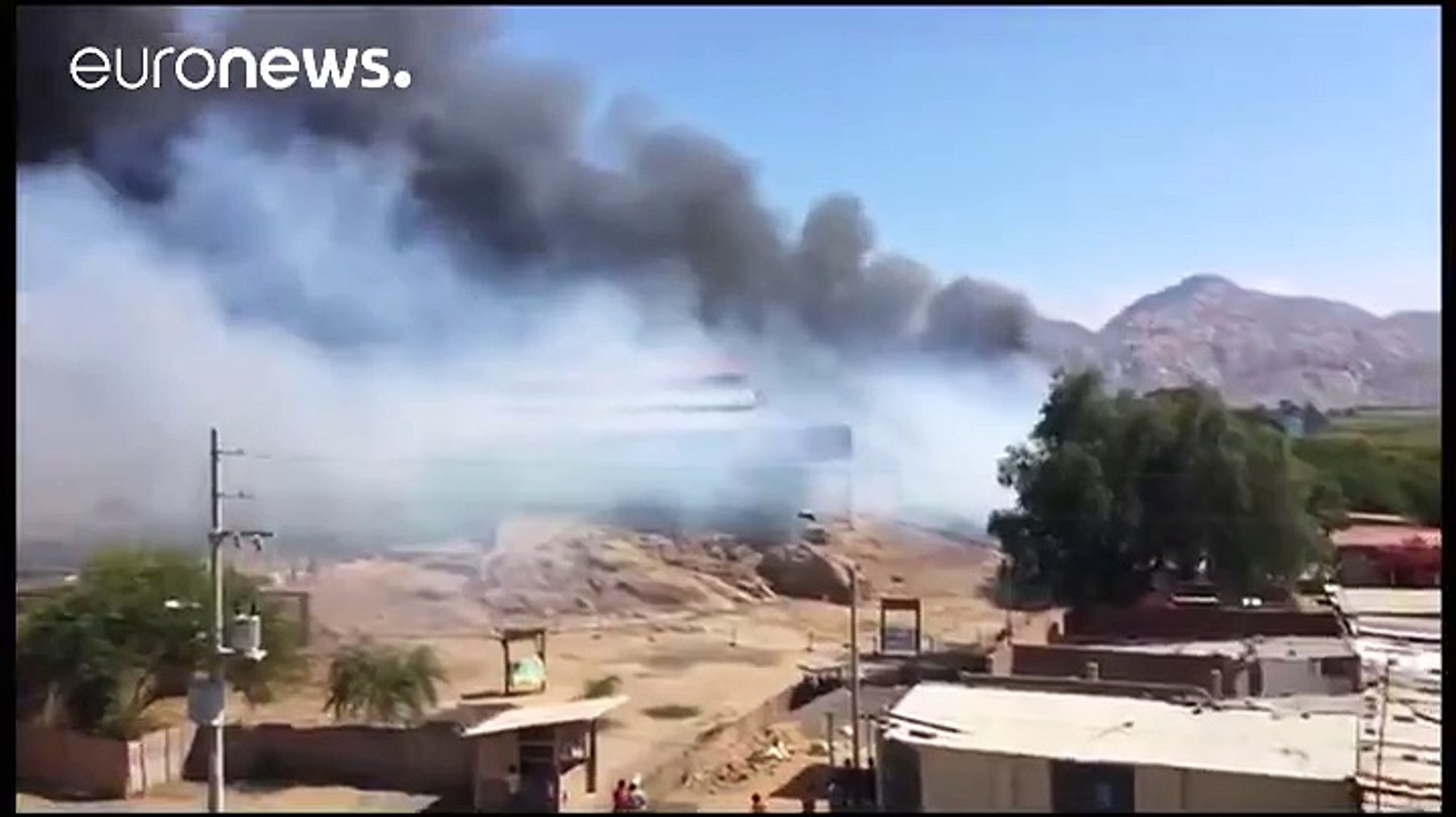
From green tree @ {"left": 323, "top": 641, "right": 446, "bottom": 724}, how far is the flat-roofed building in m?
0.80

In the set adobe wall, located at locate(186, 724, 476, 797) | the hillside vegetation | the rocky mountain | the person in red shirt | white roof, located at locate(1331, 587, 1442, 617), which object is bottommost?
the person in red shirt

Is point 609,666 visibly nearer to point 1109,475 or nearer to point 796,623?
point 796,623

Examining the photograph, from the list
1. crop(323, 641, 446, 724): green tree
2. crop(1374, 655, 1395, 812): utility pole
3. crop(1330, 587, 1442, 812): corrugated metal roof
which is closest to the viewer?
crop(1330, 587, 1442, 812): corrugated metal roof

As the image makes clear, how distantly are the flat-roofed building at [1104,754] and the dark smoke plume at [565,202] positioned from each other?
2.07 ft

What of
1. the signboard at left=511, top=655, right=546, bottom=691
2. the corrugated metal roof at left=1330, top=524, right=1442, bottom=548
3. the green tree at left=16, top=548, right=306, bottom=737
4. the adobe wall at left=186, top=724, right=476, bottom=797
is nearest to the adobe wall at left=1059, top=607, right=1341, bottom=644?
the corrugated metal roof at left=1330, top=524, right=1442, bottom=548

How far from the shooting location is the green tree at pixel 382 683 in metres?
2.69

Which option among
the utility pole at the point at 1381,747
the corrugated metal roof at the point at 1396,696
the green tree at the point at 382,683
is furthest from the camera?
the green tree at the point at 382,683

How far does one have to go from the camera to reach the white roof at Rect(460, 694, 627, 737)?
8.85ft

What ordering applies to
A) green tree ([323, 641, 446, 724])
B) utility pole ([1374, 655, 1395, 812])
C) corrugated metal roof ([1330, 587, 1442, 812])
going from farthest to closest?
green tree ([323, 641, 446, 724]) → utility pole ([1374, 655, 1395, 812]) → corrugated metal roof ([1330, 587, 1442, 812])

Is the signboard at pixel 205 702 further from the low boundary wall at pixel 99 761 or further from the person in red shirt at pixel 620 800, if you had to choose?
the person in red shirt at pixel 620 800

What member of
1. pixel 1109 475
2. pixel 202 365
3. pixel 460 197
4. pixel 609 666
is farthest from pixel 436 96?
pixel 1109 475

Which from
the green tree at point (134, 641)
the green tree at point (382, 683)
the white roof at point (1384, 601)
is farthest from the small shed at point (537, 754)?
the white roof at point (1384, 601)

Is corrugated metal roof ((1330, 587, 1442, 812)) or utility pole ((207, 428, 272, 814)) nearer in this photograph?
corrugated metal roof ((1330, 587, 1442, 812))

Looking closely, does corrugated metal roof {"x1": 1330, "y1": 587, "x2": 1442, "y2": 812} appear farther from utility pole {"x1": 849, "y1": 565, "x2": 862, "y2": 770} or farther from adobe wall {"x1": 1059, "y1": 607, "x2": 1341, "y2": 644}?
utility pole {"x1": 849, "y1": 565, "x2": 862, "y2": 770}
